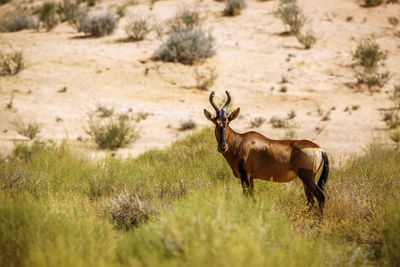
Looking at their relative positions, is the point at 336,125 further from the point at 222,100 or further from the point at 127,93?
the point at 127,93

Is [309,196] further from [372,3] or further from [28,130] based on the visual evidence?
[372,3]

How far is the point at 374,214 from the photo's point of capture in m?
5.20

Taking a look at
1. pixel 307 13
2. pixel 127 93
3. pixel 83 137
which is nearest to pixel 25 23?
pixel 127 93

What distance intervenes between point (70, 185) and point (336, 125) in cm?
1050

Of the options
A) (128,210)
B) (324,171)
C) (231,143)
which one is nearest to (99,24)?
(128,210)

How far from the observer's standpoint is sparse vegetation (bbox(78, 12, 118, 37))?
78.0 ft

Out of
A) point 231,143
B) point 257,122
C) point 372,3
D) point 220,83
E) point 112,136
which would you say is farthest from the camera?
point 372,3

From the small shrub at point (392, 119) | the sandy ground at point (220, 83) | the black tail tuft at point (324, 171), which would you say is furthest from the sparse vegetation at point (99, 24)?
the black tail tuft at point (324, 171)

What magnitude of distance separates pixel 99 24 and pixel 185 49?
6743 millimetres

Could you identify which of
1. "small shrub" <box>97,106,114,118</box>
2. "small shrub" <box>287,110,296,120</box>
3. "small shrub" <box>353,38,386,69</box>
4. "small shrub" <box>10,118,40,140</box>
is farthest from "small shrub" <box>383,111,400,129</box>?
"small shrub" <box>10,118,40,140</box>

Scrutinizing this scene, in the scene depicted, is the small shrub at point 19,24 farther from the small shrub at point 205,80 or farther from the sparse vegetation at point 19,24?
the small shrub at point 205,80

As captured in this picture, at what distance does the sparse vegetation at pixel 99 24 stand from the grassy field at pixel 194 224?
17857 mm

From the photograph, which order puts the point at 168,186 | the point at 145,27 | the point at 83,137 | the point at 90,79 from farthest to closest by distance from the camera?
the point at 145,27
the point at 90,79
the point at 83,137
the point at 168,186

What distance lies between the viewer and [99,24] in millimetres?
23594
